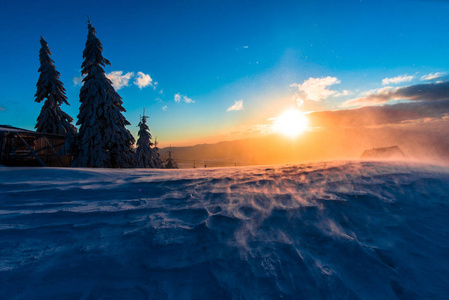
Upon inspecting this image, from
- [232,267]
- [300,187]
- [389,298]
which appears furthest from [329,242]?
[300,187]

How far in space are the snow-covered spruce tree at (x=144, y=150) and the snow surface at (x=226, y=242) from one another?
16676 millimetres

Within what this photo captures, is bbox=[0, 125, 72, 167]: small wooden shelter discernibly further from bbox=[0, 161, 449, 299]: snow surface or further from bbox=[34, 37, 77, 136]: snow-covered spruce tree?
bbox=[0, 161, 449, 299]: snow surface

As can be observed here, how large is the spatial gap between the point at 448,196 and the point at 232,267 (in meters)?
4.23

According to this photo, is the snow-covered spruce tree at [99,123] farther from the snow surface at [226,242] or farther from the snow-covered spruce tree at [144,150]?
the snow surface at [226,242]

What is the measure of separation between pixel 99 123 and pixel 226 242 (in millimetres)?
14241

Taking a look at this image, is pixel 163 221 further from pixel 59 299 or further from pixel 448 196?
pixel 448 196

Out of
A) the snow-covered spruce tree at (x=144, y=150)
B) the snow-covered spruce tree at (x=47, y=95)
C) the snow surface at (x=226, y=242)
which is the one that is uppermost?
the snow-covered spruce tree at (x=47, y=95)

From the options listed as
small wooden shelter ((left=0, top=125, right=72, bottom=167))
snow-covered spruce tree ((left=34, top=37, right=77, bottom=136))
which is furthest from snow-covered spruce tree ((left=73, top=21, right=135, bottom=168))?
snow-covered spruce tree ((left=34, top=37, right=77, bottom=136))

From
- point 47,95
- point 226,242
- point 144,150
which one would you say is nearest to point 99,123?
point 144,150

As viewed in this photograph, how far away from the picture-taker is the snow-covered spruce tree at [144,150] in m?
19.8

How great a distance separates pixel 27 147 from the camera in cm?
1154

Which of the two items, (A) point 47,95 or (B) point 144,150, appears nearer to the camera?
(A) point 47,95

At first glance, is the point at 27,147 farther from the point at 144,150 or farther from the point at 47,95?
the point at 144,150

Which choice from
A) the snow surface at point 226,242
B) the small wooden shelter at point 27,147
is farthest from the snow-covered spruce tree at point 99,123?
the snow surface at point 226,242
